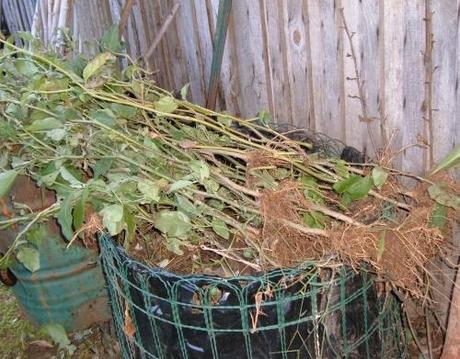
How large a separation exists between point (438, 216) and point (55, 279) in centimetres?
154

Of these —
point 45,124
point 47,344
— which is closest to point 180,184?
point 45,124

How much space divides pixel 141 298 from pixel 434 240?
2.41ft

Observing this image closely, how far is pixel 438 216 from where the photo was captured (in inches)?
52.2

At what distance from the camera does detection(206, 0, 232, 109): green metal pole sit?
1.96m

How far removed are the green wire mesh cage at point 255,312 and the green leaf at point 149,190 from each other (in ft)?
0.57

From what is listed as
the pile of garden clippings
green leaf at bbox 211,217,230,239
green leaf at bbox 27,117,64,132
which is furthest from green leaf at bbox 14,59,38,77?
→ green leaf at bbox 211,217,230,239

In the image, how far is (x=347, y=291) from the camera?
4.33 ft

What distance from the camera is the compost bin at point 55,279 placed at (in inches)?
80.1

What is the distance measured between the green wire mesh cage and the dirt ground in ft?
3.02

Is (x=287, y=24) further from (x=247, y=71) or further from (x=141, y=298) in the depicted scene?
(x=141, y=298)

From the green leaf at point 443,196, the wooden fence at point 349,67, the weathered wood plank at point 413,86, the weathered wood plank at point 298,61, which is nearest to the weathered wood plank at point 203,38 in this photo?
the wooden fence at point 349,67

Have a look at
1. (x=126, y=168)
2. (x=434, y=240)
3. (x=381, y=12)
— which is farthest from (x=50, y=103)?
(x=434, y=240)

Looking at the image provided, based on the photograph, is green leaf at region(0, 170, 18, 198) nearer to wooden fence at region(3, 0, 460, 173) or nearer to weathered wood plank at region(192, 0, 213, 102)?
wooden fence at region(3, 0, 460, 173)

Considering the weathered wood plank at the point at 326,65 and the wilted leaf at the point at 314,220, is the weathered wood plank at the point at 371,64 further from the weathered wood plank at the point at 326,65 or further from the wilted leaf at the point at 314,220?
the wilted leaf at the point at 314,220
